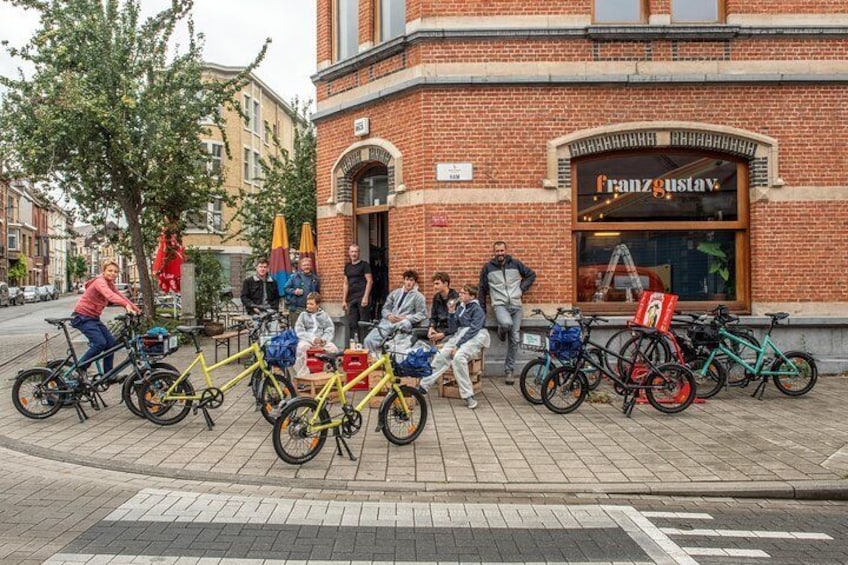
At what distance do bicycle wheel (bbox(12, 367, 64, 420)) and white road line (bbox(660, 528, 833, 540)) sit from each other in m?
6.91

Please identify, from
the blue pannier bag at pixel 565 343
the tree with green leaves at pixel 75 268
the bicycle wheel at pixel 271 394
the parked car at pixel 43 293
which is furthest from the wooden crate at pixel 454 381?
the tree with green leaves at pixel 75 268

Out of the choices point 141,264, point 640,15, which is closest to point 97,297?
point 141,264

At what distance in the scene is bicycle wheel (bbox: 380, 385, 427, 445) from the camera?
701cm

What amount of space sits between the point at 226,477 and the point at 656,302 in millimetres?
6562

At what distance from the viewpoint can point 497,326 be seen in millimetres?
10992

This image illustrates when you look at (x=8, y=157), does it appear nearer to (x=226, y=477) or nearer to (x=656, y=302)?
(x=226, y=477)

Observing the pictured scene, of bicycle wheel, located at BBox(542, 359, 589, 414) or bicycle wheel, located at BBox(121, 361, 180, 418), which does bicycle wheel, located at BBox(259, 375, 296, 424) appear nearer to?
bicycle wheel, located at BBox(121, 361, 180, 418)

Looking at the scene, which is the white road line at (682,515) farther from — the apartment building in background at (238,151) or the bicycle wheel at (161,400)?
the apartment building in background at (238,151)

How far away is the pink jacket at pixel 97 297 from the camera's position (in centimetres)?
868

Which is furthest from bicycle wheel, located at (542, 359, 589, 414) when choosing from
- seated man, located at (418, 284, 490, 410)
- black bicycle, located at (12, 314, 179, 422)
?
black bicycle, located at (12, 314, 179, 422)

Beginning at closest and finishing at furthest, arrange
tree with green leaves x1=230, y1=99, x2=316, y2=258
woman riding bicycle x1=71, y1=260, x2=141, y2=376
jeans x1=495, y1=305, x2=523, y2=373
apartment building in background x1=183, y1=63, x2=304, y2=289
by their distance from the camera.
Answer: woman riding bicycle x1=71, y1=260, x2=141, y2=376 < jeans x1=495, y1=305, x2=523, y2=373 < tree with green leaves x1=230, y1=99, x2=316, y2=258 < apartment building in background x1=183, y1=63, x2=304, y2=289

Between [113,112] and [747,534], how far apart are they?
13605 mm

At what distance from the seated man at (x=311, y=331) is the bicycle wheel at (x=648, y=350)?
3.82 meters

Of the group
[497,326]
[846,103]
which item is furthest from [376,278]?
[846,103]
